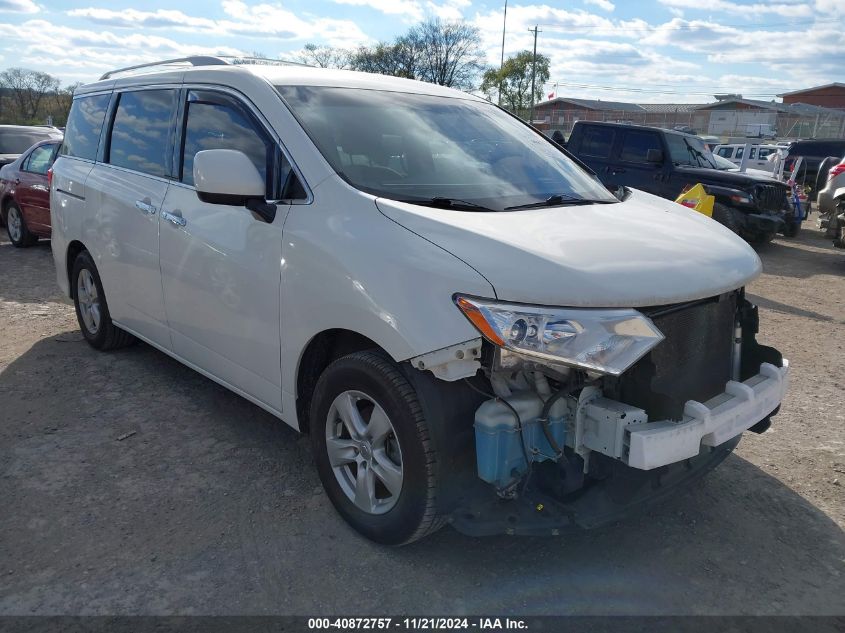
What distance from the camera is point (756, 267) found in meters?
3.04

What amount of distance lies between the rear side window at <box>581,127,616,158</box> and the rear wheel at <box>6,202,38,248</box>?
9.27 m

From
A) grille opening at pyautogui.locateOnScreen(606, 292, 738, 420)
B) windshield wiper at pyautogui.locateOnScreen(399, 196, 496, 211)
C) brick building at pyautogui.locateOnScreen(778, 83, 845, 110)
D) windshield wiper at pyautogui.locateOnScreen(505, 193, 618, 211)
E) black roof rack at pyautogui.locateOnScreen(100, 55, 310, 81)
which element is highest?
brick building at pyautogui.locateOnScreen(778, 83, 845, 110)

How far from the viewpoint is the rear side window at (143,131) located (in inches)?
163

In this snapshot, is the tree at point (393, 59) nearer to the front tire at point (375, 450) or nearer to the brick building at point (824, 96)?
the brick building at point (824, 96)

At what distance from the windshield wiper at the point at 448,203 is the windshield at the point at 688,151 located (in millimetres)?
9733

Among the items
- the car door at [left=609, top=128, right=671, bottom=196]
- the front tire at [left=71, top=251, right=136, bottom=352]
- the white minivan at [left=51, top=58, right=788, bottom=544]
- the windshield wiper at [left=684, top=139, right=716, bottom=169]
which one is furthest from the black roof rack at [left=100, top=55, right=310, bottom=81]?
the windshield wiper at [left=684, top=139, right=716, bottom=169]

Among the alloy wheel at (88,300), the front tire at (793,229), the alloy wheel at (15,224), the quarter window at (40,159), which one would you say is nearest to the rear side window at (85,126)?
the alloy wheel at (88,300)

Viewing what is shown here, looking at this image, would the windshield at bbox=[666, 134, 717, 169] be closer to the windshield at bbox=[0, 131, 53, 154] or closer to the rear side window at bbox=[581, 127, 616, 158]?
the rear side window at bbox=[581, 127, 616, 158]

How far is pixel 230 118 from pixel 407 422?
6.44ft

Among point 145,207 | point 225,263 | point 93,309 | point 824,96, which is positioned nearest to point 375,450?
point 225,263

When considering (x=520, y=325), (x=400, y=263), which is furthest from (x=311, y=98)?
(x=520, y=325)

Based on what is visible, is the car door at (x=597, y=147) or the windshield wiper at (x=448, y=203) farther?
the car door at (x=597, y=147)

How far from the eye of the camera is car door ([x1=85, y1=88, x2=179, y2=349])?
13.6ft

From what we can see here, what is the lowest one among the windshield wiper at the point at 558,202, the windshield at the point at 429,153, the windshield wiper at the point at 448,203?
the windshield wiper at the point at 558,202
